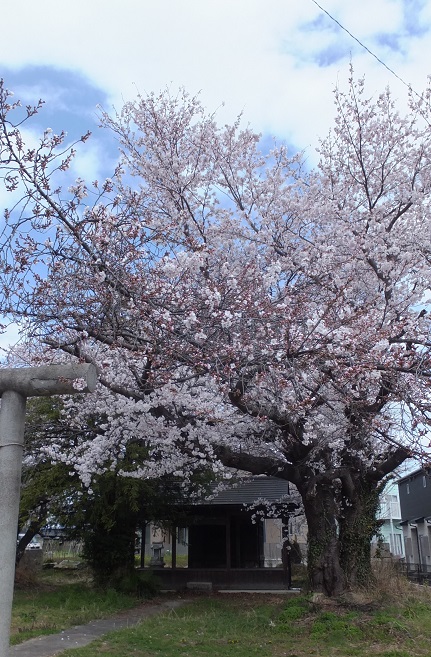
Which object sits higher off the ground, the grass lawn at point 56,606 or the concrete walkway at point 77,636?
the grass lawn at point 56,606

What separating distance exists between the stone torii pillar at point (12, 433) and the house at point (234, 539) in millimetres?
14108

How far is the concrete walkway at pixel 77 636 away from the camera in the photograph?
8.85 m

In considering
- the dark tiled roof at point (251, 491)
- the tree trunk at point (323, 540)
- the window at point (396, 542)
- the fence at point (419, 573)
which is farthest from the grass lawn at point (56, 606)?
the window at point (396, 542)

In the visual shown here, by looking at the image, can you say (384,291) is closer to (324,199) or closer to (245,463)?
(324,199)

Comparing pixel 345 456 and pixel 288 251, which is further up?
pixel 288 251

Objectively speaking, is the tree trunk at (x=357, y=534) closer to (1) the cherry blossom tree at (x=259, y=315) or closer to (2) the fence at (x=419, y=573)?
(1) the cherry blossom tree at (x=259, y=315)

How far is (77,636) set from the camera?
10336 mm

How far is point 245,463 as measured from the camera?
37.4 feet

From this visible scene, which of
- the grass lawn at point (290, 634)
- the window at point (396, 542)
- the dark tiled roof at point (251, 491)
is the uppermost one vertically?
the dark tiled roof at point (251, 491)

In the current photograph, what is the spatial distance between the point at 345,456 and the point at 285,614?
3.39 m

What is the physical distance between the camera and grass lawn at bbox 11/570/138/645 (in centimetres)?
1099

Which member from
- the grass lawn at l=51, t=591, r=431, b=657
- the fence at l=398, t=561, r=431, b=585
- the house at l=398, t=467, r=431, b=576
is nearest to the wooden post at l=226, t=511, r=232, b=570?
the fence at l=398, t=561, r=431, b=585

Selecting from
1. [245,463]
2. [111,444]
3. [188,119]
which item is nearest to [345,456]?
[245,463]

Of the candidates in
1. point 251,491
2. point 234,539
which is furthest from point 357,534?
point 234,539
